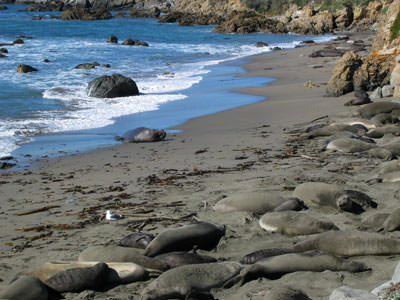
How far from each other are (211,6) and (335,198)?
6501cm

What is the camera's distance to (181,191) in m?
5.78

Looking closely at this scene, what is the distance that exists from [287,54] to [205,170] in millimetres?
20071

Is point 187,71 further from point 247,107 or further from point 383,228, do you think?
point 383,228

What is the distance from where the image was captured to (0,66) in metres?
20.2

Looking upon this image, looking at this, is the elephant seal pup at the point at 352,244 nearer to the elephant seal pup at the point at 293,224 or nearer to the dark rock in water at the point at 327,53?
→ the elephant seal pup at the point at 293,224

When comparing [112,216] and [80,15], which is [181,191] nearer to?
[112,216]

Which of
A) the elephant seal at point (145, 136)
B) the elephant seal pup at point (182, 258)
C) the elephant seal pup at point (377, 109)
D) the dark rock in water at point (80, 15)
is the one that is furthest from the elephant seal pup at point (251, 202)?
the dark rock in water at point (80, 15)

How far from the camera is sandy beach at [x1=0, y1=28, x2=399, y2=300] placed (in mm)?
3971

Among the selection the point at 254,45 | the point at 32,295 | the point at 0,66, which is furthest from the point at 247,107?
the point at 254,45

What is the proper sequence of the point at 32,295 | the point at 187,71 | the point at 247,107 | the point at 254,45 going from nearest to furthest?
the point at 32,295 → the point at 247,107 → the point at 187,71 → the point at 254,45

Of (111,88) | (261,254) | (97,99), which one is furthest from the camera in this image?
(111,88)

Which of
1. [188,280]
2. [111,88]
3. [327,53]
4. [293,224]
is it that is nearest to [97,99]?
[111,88]

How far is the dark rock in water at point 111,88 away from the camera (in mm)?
13938

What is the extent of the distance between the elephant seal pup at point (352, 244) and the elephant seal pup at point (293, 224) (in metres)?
0.34
